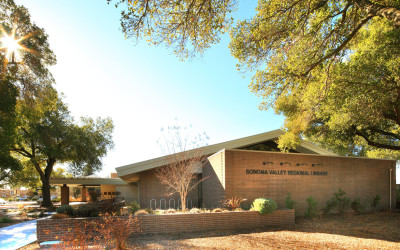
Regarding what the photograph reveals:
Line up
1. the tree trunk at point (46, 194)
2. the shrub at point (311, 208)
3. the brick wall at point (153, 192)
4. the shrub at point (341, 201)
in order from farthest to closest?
the tree trunk at point (46, 194) → the brick wall at point (153, 192) → the shrub at point (341, 201) → the shrub at point (311, 208)

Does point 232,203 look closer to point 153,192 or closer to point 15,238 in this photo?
point 153,192

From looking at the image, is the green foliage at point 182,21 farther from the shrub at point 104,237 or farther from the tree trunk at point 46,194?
the tree trunk at point 46,194

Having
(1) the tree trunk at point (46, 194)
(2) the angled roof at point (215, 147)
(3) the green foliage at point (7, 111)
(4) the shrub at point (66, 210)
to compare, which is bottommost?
(1) the tree trunk at point (46, 194)

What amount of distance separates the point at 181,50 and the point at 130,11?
66.3 inches

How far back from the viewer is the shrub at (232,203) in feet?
35.4

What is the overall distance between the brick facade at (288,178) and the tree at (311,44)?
3745mm

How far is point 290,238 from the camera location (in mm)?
8141

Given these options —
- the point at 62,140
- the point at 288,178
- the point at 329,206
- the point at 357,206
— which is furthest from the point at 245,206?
the point at 62,140

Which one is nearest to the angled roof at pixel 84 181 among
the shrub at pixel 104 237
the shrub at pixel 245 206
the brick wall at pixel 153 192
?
the brick wall at pixel 153 192

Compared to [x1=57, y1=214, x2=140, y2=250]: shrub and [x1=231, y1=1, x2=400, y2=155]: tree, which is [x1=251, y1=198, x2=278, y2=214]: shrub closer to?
[x1=231, y1=1, x2=400, y2=155]: tree

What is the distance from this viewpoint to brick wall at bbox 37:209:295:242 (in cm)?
812

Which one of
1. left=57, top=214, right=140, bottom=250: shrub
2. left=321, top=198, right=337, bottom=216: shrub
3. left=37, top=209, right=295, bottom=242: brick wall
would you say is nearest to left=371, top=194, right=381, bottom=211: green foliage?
left=321, top=198, right=337, bottom=216: shrub

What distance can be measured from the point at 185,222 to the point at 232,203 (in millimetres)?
2550

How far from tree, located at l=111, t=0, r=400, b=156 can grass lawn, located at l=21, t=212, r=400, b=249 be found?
4420 millimetres
